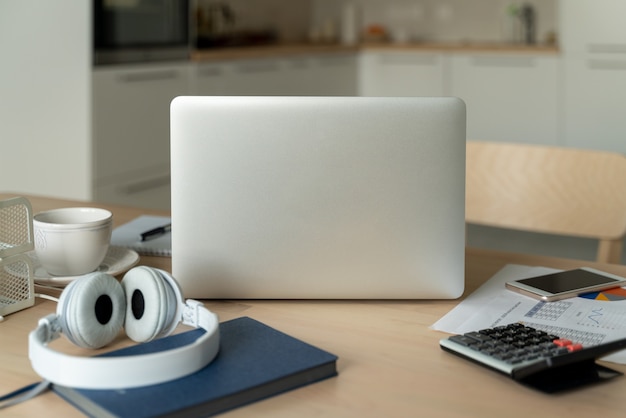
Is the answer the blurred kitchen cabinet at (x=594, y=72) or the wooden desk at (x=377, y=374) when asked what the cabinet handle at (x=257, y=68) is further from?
the wooden desk at (x=377, y=374)

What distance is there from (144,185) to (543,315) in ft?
8.91

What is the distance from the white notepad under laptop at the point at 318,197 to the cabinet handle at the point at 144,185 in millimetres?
2439

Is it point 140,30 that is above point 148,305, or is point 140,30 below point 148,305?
above

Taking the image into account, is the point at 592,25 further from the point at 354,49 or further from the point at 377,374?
the point at 377,374

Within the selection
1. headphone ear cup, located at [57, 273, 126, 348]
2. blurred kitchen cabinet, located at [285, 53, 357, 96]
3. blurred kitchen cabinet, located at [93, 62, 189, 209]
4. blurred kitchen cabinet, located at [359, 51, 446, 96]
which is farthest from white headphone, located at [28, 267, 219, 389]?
blurred kitchen cabinet, located at [359, 51, 446, 96]

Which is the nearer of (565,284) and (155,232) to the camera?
(565,284)

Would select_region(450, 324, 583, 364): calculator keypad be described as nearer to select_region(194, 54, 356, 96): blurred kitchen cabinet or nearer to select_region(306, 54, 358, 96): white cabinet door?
select_region(194, 54, 356, 96): blurred kitchen cabinet

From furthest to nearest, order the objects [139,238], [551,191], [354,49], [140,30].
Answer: [354,49] < [140,30] < [551,191] < [139,238]

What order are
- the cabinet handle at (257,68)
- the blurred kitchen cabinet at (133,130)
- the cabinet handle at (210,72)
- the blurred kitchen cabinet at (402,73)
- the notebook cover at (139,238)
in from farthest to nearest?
the blurred kitchen cabinet at (402,73) < the cabinet handle at (257,68) < the cabinet handle at (210,72) < the blurred kitchen cabinet at (133,130) < the notebook cover at (139,238)

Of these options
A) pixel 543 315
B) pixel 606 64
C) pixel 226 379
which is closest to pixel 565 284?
pixel 543 315

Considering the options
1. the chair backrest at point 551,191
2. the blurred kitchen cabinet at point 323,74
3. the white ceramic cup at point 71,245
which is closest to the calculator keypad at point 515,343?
the white ceramic cup at point 71,245

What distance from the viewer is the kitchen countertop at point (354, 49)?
383cm

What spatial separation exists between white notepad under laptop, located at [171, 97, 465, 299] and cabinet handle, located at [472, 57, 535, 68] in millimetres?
3237

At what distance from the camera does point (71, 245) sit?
42.7 inches
